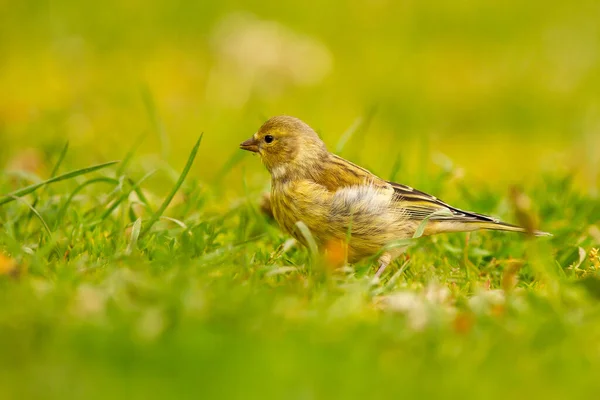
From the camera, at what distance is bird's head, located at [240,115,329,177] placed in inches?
220

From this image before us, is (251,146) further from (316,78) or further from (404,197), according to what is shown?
(316,78)

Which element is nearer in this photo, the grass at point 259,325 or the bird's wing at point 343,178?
the grass at point 259,325

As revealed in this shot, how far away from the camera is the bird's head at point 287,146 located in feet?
18.3

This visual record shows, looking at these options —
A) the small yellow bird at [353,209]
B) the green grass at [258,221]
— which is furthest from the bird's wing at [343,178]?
the green grass at [258,221]

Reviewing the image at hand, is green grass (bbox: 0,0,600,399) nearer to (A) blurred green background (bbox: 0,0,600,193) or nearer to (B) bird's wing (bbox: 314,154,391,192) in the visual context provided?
(A) blurred green background (bbox: 0,0,600,193)

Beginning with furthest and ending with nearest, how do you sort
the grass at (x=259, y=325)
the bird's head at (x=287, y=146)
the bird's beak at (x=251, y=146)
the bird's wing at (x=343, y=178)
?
the bird's beak at (x=251, y=146), the bird's head at (x=287, y=146), the bird's wing at (x=343, y=178), the grass at (x=259, y=325)

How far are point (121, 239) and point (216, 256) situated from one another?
0.67 m

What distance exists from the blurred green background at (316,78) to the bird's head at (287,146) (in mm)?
1241

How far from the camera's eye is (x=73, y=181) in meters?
6.26

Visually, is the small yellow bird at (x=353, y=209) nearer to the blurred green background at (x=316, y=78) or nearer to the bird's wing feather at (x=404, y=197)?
the bird's wing feather at (x=404, y=197)

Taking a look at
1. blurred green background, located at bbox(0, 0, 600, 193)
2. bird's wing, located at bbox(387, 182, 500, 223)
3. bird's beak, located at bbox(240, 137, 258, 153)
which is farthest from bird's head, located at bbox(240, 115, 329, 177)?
blurred green background, located at bbox(0, 0, 600, 193)

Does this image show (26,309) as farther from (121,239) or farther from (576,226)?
(576,226)

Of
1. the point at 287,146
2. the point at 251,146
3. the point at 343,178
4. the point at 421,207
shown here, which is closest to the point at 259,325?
the point at 343,178

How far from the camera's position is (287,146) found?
5.68 meters
